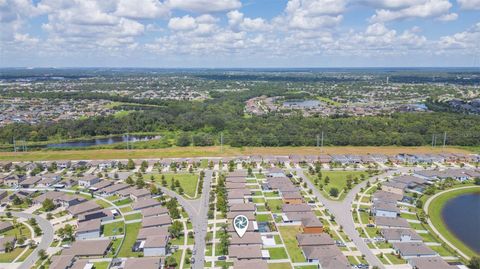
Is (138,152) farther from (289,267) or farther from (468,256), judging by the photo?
(468,256)

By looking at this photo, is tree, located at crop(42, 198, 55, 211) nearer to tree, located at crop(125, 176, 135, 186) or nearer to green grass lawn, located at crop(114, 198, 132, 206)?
green grass lawn, located at crop(114, 198, 132, 206)

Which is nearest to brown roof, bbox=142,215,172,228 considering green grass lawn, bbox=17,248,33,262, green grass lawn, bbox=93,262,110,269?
green grass lawn, bbox=93,262,110,269

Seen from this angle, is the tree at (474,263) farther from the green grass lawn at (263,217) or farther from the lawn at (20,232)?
the lawn at (20,232)

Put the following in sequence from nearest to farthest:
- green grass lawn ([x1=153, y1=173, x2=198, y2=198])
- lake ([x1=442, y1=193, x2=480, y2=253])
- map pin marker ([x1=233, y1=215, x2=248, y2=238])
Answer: map pin marker ([x1=233, y1=215, x2=248, y2=238]) < lake ([x1=442, y1=193, x2=480, y2=253]) < green grass lawn ([x1=153, y1=173, x2=198, y2=198])

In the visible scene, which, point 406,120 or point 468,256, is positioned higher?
point 406,120

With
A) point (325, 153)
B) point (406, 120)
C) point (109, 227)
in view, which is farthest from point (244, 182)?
point (406, 120)

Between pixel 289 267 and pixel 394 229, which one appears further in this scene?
pixel 394 229

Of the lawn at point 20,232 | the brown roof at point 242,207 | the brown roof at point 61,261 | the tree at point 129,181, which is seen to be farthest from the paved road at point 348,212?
the lawn at point 20,232

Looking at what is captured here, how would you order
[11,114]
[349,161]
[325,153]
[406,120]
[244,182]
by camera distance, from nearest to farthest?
[244,182] → [349,161] → [325,153] → [406,120] → [11,114]
